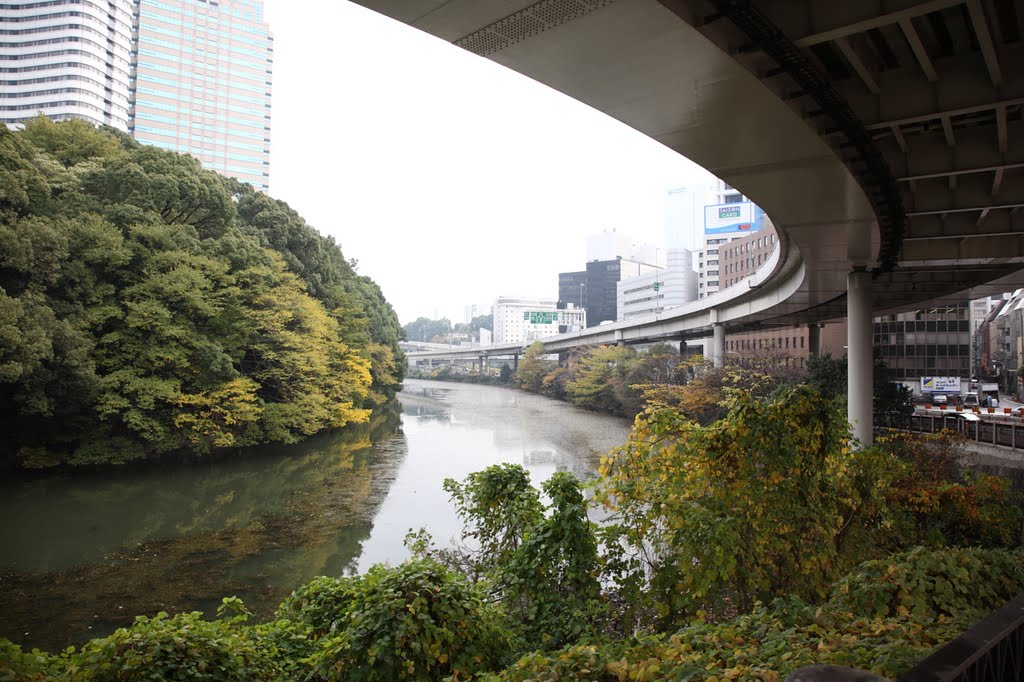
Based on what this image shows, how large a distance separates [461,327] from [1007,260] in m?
118

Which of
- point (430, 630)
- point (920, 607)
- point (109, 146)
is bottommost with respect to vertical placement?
point (430, 630)

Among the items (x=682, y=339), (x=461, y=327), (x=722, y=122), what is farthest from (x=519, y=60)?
(x=461, y=327)

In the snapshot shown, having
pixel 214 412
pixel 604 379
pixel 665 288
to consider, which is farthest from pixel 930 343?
pixel 665 288

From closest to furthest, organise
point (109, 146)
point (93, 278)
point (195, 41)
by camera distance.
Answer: point (93, 278)
point (109, 146)
point (195, 41)

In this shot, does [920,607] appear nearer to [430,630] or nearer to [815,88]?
[430,630]

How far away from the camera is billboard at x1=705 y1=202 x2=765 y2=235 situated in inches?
3300

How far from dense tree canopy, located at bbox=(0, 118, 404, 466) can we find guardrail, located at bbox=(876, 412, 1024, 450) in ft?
73.2

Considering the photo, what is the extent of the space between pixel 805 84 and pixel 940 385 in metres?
47.1

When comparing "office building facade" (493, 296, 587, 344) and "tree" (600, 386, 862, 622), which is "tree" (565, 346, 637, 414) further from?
"office building facade" (493, 296, 587, 344)

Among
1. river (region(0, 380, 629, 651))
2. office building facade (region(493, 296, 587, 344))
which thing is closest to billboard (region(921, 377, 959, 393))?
river (region(0, 380, 629, 651))

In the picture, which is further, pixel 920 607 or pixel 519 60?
pixel 519 60

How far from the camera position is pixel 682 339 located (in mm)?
42125

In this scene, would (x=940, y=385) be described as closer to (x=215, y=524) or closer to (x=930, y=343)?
(x=930, y=343)

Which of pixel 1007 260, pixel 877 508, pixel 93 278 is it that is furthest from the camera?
pixel 93 278
